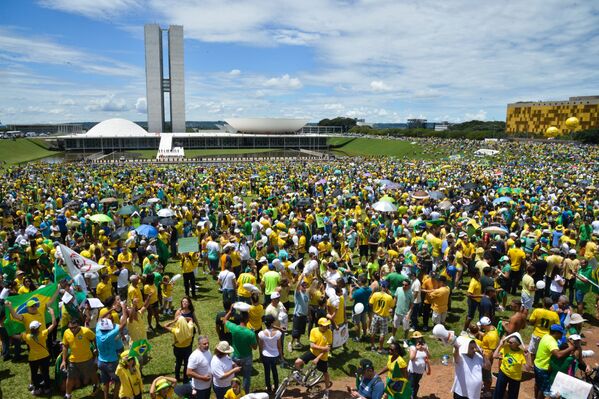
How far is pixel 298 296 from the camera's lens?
24.1 ft

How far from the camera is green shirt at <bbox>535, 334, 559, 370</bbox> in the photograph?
5.38 metres

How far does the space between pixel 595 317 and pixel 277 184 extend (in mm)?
18047

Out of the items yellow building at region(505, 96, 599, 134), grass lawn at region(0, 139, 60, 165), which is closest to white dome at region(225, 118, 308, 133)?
grass lawn at region(0, 139, 60, 165)

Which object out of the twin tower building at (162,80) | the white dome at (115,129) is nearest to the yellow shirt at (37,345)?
the white dome at (115,129)

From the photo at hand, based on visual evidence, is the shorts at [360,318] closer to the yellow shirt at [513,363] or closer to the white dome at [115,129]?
the yellow shirt at [513,363]

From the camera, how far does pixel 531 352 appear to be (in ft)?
22.5

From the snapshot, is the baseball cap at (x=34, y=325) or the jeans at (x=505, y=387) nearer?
the jeans at (x=505, y=387)

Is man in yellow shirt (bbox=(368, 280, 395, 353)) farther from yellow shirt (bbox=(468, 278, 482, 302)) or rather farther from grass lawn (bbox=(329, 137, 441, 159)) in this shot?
grass lawn (bbox=(329, 137, 441, 159))

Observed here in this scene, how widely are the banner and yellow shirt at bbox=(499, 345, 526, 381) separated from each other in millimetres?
6784

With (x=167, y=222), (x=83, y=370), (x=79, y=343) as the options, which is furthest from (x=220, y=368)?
(x=167, y=222)

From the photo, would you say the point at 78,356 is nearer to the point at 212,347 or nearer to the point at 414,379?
the point at 212,347

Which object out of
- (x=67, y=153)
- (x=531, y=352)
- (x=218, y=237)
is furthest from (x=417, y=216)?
(x=67, y=153)

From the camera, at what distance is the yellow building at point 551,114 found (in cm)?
6675

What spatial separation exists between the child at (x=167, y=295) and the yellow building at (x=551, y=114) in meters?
70.7
